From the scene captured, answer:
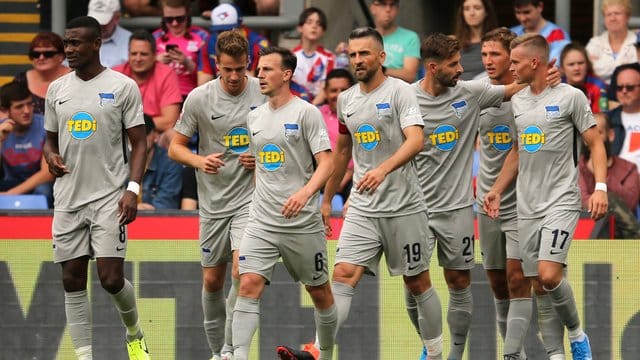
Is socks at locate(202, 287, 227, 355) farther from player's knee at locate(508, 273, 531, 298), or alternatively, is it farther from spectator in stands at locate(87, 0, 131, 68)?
spectator in stands at locate(87, 0, 131, 68)

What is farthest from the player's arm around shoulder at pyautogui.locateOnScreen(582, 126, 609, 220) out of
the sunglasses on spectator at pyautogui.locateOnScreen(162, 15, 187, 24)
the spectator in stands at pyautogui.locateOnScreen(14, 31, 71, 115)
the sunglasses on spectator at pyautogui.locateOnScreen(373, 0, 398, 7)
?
the spectator in stands at pyautogui.locateOnScreen(14, 31, 71, 115)

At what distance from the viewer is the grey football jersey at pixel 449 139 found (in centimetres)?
1127

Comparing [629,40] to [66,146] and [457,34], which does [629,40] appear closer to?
[457,34]

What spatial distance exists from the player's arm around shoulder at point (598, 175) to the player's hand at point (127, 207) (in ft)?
10.9

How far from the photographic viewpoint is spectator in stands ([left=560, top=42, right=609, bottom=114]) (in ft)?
46.0

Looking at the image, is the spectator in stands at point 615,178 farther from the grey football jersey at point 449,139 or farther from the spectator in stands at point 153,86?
the spectator in stands at point 153,86

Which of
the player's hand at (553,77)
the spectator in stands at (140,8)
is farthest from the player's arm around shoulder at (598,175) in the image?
the spectator in stands at (140,8)

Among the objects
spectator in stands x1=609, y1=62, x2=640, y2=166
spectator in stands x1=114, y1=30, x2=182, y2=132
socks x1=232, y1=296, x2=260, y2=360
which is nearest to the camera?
socks x1=232, y1=296, x2=260, y2=360

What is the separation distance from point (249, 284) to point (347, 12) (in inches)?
262

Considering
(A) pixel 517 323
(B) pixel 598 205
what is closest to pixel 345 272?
(A) pixel 517 323

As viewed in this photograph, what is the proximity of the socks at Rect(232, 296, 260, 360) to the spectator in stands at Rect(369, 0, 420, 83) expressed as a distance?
4653 millimetres

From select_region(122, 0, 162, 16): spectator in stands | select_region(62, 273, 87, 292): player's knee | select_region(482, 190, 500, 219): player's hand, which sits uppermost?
select_region(122, 0, 162, 16): spectator in stands

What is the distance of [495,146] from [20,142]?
495 centimetres

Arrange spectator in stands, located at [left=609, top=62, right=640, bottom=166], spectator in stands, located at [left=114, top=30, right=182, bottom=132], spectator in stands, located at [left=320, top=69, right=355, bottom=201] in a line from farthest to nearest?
spectator in stands, located at [left=114, top=30, right=182, bottom=132] → spectator in stands, located at [left=320, top=69, right=355, bottom=201] → spectator in stands, located at [left=609, top=62, right=640, bottom=166]
